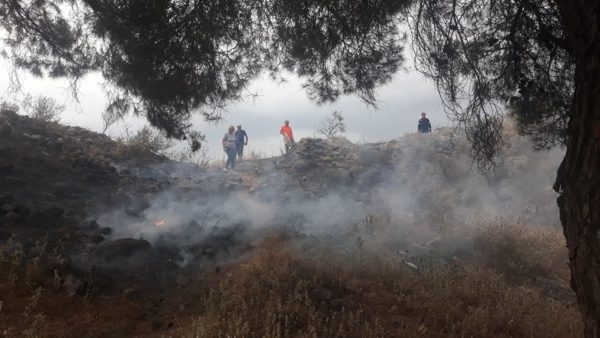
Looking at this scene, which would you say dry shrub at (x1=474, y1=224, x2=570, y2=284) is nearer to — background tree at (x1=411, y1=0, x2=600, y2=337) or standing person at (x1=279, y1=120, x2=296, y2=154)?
background tree at (x1=411, y1=0, x2=600, y2=337)

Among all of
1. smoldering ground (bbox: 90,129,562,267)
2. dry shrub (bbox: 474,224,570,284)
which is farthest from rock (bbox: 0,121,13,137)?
dry shrub (bbox: 474,224,570,284)

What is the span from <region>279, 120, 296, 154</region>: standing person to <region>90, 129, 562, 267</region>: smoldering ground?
0.78m

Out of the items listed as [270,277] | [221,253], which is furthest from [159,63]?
[221,253]

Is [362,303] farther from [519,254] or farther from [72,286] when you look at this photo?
[519,254]

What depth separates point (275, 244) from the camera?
21.6ft

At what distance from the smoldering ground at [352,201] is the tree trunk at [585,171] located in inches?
209

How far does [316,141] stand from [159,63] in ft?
37.5

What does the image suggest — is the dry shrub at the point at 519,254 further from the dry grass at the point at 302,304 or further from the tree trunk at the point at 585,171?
the tree trunk at the point at 585,171

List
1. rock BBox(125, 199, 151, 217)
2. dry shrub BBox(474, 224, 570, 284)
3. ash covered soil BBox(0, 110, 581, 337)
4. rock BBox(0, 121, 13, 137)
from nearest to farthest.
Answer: ash covered soil BBox(0, 110, 581, 337)
dry shrub BBox(474, 224, 570, 284)
rock BBox(125, 199, 151, 217)
rock BBox(0, 121, 13, 137)

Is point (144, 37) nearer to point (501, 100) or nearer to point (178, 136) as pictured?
point (178, 136)

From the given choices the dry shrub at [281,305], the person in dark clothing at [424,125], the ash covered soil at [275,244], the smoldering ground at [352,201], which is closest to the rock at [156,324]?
the ash covered soil at [275,244]

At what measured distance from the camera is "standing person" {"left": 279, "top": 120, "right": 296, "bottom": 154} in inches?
639

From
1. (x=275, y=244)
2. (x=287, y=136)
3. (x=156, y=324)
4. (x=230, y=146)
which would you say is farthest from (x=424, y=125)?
(x=156, y=324)

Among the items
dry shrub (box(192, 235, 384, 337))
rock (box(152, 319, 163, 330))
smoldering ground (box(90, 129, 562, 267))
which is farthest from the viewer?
smoldering ground (box(90, 129, 562, 267))
